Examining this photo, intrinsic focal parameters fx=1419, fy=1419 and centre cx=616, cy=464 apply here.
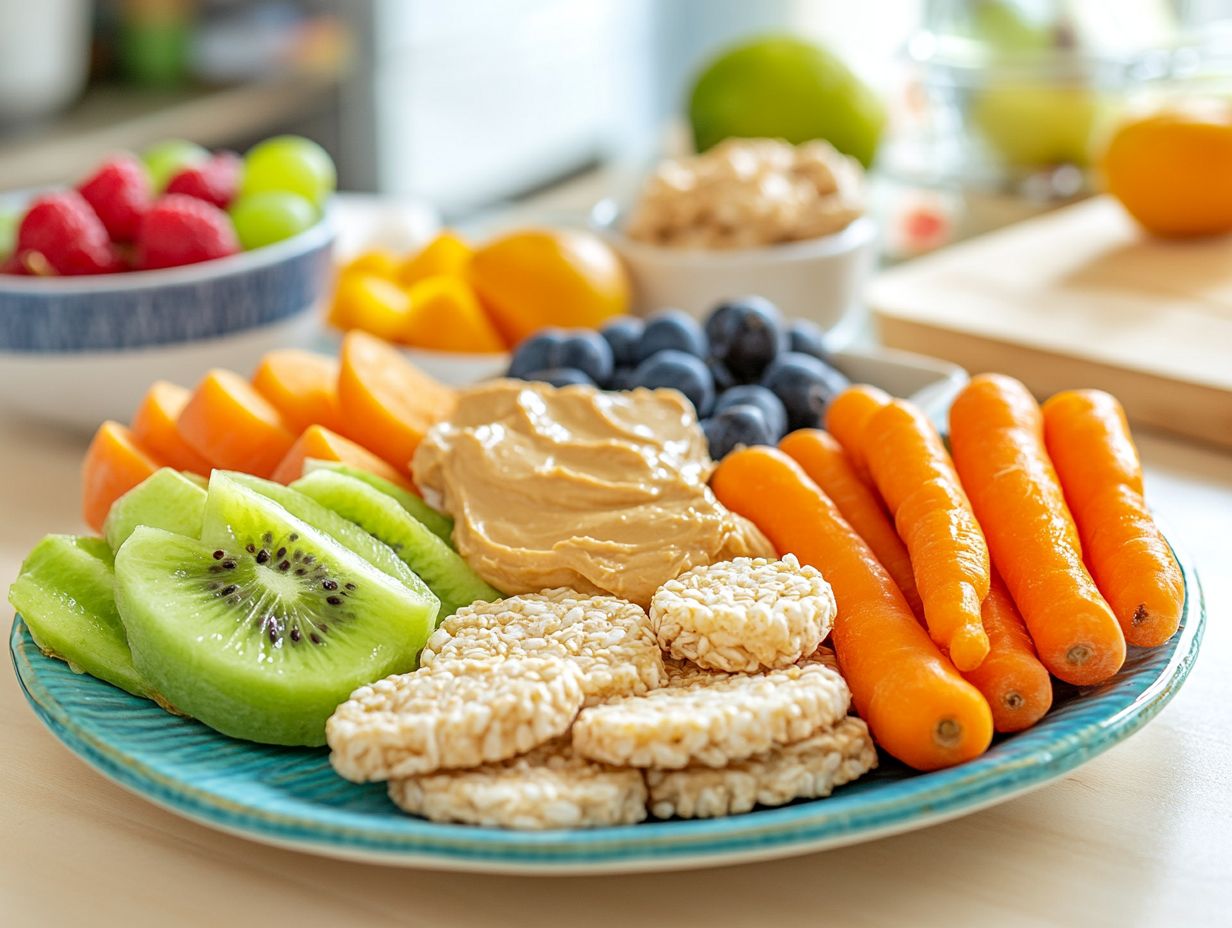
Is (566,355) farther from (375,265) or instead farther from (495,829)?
(495,829)

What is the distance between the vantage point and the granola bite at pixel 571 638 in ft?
2.81

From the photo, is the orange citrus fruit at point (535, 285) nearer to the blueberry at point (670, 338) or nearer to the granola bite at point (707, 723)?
the blueberry at point (670, 338)

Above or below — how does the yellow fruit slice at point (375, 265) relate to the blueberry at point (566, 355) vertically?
below

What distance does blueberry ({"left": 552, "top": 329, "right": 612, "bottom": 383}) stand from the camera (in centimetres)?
140

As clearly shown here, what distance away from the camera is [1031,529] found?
3.22 feet

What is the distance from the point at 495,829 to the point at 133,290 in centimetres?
88

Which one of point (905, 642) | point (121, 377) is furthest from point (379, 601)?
point (121, 377)

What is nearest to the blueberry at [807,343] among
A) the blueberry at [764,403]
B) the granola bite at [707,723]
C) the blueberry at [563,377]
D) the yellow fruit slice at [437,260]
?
the blueberry at [764,403]

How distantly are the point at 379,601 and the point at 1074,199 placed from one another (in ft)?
5.59

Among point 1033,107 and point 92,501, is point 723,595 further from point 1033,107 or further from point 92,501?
point 1033,107

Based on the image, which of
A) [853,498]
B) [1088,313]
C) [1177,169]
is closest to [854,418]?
[853,498]

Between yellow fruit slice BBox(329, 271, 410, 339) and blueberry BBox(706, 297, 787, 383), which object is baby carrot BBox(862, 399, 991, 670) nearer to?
blueberry BBox(706, 297, 787, 383)

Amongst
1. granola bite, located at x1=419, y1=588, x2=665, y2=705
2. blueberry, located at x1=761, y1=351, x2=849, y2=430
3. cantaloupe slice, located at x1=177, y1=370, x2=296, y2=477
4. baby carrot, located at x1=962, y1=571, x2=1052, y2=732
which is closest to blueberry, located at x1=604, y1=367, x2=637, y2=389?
blueberry, located at x1=761, y1=351, x2=849, y2=430

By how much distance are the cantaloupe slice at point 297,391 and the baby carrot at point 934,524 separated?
1.61 ft
